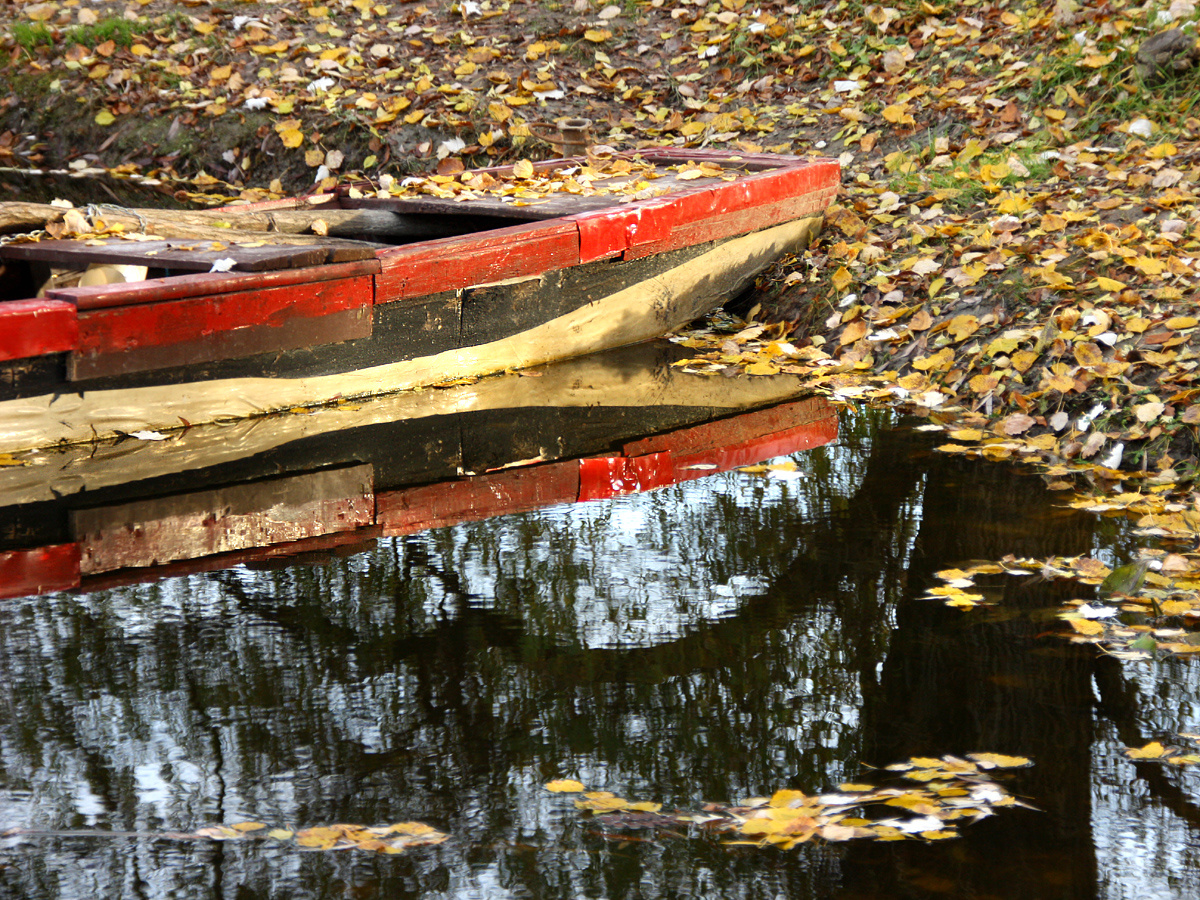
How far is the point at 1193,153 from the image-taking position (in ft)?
18.9

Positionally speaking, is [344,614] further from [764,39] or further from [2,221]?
[764,39]

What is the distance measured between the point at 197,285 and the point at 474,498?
3.56 feet

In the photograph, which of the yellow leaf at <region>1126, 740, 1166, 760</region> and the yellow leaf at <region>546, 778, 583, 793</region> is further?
the yellow leaf at <region>1126, 740, 1166, 760</region>

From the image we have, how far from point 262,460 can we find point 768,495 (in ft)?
5.13

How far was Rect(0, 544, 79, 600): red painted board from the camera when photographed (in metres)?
3.12

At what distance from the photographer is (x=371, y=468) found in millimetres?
4016

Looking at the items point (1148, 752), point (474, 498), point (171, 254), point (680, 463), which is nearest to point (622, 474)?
point (680, 463)

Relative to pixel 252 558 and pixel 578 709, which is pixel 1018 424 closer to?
pixel 578 709

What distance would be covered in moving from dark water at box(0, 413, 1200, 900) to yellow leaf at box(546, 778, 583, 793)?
1.1 inches

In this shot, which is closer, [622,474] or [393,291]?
[622,474]

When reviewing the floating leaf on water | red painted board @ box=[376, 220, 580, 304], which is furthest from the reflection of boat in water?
the floating leaf on water

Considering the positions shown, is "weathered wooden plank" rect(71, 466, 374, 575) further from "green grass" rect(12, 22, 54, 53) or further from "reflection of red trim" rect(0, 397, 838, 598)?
"green grass" rect(12, 22, 54, 53)

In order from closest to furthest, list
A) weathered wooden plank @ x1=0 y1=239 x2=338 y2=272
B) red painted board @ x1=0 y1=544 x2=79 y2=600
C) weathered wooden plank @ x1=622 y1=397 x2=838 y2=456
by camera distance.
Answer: red painted board @ x1=0 y1=544 x2=79 y2=600, weathered wooden plank @ x1=0 y1=239 x2=338 y2=272, weathered wooden plank @ x1=622 y1=397 x2=838 y2=456

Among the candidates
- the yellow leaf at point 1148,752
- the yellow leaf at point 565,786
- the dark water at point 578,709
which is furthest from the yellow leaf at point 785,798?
the yellow leaf at point 1148,752
